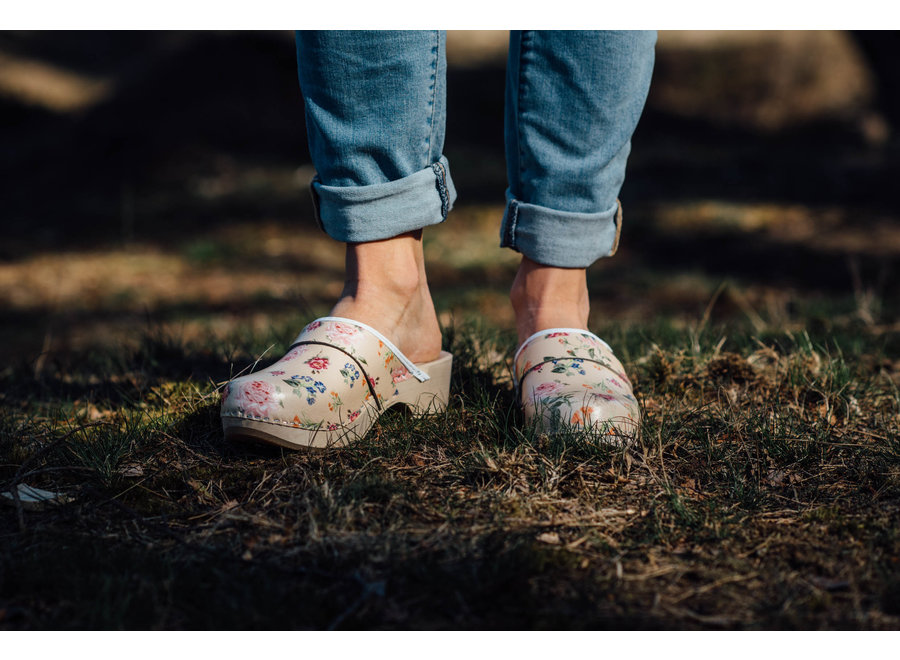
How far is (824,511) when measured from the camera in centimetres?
139

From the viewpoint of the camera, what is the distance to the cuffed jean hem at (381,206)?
1632mm

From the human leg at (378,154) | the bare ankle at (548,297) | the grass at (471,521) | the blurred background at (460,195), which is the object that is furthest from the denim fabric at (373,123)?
the blurred background at (460,195)

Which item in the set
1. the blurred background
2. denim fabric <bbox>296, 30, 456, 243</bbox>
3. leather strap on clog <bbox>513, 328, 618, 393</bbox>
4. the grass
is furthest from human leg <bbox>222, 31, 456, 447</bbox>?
the blurred background

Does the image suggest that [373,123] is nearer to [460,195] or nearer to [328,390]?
[328,390]

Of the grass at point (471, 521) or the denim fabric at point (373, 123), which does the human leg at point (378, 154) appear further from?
the grass at point (471, 521)

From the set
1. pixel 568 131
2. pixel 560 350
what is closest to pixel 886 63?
pixel 568 131

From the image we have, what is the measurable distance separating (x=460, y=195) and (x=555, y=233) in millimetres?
5420

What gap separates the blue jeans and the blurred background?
148cm

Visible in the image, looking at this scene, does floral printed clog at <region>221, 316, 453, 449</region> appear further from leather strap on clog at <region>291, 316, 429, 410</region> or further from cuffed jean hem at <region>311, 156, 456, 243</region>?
cuffed jean hem at <region>311, 156, 456, 243</region>

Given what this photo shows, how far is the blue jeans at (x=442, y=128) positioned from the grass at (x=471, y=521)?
0.44 metres

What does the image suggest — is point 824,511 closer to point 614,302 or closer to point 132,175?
point 614,302

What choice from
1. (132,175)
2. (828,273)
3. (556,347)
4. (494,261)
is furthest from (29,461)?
(132,175)

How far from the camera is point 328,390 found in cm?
157
